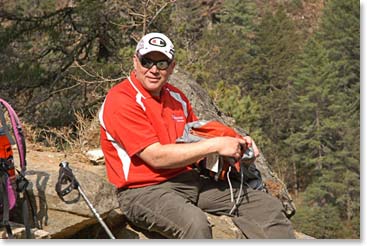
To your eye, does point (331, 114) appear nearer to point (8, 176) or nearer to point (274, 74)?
point (274, 74)

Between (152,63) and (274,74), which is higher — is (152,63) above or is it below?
above

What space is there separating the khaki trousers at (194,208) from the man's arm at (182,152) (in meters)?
0.16

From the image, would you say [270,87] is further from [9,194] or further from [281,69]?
[9,194]

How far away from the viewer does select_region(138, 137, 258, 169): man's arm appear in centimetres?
306

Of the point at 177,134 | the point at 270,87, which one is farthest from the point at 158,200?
the point at 270,87

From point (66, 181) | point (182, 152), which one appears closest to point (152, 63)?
point (182, 152)

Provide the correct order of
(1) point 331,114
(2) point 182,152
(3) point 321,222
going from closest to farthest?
1. (2) point 182,152
2. (3) point 321,222
3. (1) point 331,114

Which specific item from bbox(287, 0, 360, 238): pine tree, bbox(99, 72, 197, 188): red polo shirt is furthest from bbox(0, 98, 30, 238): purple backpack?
bbox(287, 0, 360, 238): pine tree

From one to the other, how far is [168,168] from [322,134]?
3368 centimetres

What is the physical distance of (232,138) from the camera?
3162 millimetres

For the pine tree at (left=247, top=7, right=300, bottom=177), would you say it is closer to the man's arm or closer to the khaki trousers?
the khaki trousers

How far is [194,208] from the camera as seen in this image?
121 inches

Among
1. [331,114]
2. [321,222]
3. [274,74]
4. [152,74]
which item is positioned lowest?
[321,222]

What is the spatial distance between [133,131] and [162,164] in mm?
218
